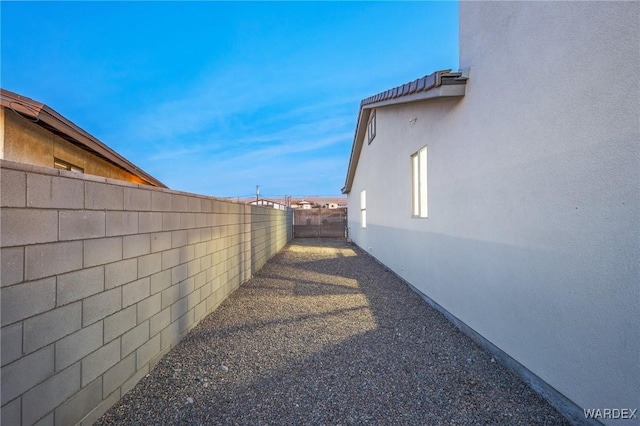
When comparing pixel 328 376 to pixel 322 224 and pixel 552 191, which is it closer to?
pixel 552 191

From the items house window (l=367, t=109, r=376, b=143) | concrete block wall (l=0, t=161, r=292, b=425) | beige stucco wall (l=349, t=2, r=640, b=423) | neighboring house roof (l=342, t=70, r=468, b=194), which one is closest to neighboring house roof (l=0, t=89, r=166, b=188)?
concrete block wall (l=0, t=161, r=292, b=425)

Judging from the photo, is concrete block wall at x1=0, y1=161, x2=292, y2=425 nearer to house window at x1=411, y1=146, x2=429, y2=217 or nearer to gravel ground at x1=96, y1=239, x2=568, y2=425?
gravel ground at x1=96, y1=239, x2=568, y2=425

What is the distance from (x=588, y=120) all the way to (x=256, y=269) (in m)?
7.09

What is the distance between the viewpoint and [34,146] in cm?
539

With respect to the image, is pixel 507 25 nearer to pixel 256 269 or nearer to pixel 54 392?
pixel 54 392

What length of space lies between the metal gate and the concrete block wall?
1625 cm

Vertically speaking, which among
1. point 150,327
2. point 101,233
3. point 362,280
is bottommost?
point 362,280

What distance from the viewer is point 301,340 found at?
3.53 meters

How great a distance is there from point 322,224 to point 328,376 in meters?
17.1

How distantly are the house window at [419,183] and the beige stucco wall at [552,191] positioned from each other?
1246 millimetres

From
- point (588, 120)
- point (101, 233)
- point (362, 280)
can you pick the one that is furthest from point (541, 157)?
point (362, 280)

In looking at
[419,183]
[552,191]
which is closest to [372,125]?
[419,183]

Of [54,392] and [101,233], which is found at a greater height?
[101,233]

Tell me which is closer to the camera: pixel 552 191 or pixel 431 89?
pixel 552 191
